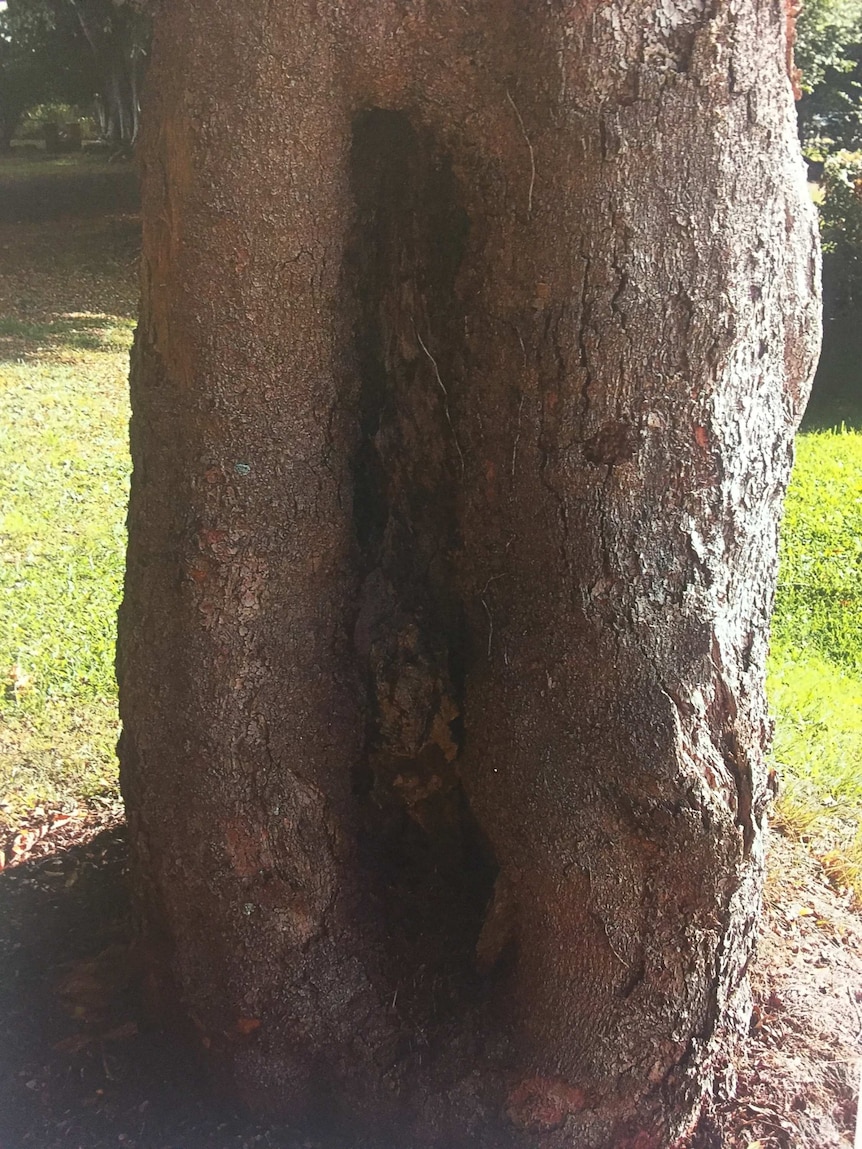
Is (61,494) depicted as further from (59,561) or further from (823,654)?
(823,654)

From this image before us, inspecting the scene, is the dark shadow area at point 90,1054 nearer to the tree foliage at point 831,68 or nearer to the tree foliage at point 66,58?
the tree foliage at point 66,58

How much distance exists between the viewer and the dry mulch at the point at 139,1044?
7.44 feet

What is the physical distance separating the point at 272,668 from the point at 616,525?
70cm

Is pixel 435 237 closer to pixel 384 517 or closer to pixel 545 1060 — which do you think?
pixel 384 517

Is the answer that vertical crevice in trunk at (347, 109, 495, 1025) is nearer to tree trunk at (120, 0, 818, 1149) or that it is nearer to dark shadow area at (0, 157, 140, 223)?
tree trunk at (120, 0, 818, 1149)

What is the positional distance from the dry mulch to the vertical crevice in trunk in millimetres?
525

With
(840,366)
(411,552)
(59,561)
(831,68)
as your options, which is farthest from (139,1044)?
(831,68)

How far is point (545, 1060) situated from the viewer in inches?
84.8

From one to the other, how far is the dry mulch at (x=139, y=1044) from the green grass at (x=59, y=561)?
0.78 m

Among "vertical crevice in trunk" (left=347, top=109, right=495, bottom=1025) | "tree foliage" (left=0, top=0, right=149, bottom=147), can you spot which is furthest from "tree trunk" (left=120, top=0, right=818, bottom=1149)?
"tree foliage" (left=0, top=0, right=149, bottom=147)

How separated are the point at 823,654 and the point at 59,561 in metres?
3.64

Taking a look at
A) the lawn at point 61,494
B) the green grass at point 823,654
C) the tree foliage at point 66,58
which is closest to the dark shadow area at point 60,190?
the lawn at point 61,494

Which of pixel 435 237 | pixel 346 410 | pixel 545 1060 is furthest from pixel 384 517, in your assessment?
pixel 545 1060

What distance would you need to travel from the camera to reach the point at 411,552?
2279 mm
